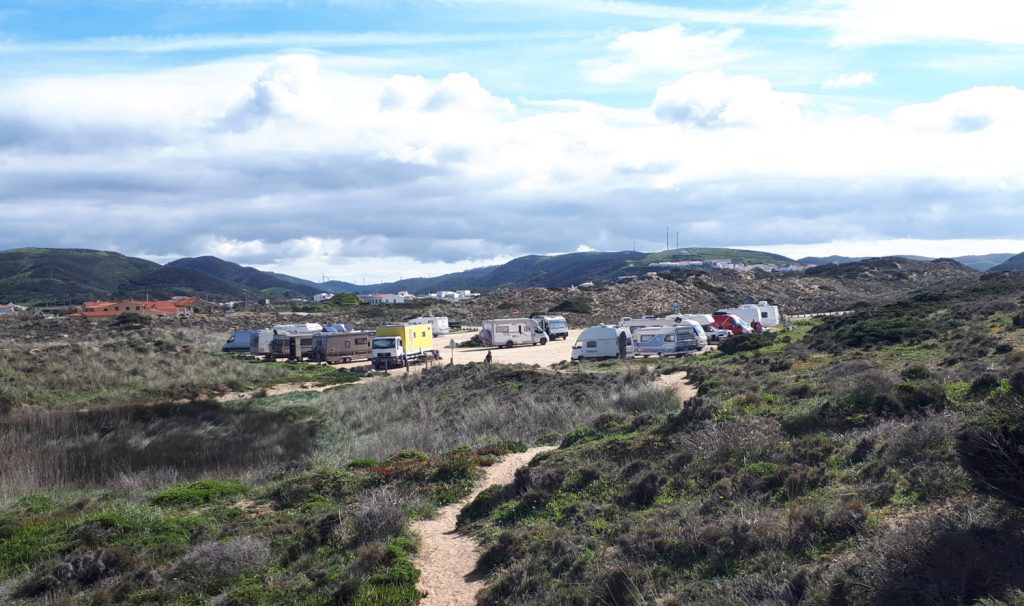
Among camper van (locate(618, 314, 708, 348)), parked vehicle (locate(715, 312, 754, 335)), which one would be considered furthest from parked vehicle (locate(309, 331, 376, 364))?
parked vehicle (locate(715, 312, 754, 335))

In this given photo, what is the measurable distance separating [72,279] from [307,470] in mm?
201967

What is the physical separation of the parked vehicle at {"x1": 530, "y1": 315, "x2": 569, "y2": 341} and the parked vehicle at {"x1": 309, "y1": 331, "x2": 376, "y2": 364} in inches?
482

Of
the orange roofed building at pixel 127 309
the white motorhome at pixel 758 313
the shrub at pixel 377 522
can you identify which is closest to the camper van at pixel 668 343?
the white motorhome at pixel 758 313

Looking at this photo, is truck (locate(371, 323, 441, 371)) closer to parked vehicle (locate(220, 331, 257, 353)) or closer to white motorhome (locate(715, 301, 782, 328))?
parked vehicle (locate(220, 331, 257, 353))

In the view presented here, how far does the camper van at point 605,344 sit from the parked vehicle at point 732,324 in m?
9.44

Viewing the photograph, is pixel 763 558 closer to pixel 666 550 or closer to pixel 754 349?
pixel 666 550

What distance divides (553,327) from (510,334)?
17.5ft

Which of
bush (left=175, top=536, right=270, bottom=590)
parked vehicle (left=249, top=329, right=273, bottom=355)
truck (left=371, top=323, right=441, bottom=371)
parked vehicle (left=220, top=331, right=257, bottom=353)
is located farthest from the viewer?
parked vehicle (left=220, top=331, right=257, bottom=353)

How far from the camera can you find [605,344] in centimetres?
3547

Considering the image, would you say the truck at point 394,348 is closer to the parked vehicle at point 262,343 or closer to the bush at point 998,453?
the parked vehicle at point 262,343

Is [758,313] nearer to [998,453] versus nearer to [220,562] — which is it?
[998,453]

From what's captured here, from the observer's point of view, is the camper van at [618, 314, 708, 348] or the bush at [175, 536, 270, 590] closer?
the bush at [175, 536, 270, 590]

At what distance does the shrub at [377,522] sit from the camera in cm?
976

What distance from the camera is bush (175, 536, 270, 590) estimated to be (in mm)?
8664
